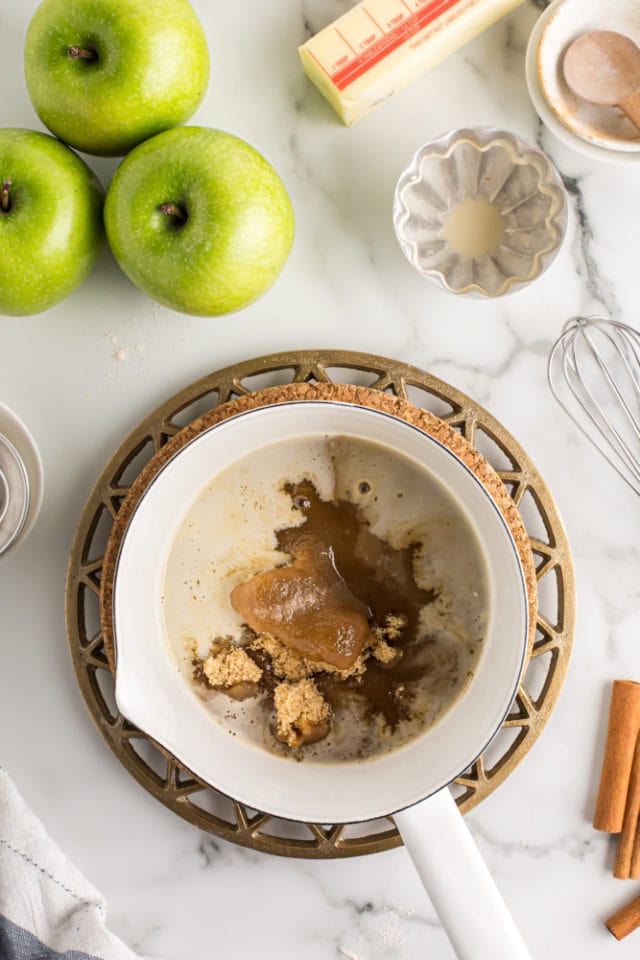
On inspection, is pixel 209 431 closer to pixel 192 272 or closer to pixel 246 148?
pixel 192 272

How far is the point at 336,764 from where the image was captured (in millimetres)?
867

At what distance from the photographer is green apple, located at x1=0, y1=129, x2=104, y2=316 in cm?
77

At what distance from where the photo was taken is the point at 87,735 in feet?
3.12

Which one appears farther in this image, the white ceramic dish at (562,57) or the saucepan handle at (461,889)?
the white ceramic dish at (562,57)

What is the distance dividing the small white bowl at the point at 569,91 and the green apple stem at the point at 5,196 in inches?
22.0

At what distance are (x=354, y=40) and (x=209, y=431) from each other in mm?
433

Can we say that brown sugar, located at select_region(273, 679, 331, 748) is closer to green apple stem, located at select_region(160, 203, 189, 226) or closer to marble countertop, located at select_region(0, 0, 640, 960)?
marble countertop, located at select_region(0, 0, 640, 960)

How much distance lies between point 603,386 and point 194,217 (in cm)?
50

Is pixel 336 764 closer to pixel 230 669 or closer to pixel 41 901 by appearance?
pixel 230 669

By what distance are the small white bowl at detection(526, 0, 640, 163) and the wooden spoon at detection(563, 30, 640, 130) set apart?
0.01 meters

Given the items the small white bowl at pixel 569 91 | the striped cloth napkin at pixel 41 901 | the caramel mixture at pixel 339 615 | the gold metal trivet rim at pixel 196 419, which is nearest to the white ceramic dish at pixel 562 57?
the small white bowl at pixel 569 91

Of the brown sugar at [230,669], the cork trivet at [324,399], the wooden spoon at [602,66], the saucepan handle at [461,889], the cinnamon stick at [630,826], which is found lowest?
the cinnamon stick at [630,826]

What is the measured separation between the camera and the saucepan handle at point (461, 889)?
29.9 inches

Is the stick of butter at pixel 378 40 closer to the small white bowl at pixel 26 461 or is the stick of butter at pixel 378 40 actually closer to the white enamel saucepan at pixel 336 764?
the white enamel saucepan at pixel 336 764
